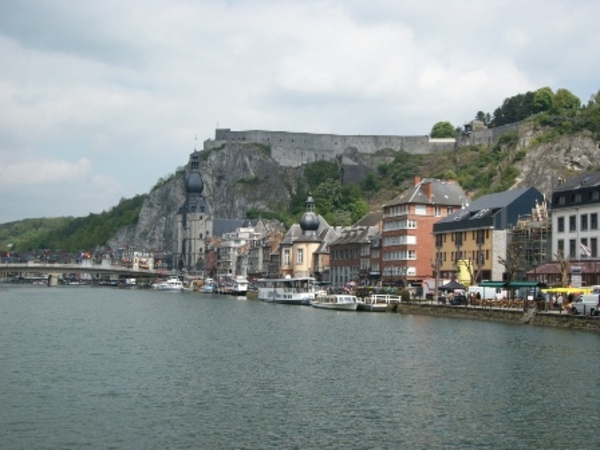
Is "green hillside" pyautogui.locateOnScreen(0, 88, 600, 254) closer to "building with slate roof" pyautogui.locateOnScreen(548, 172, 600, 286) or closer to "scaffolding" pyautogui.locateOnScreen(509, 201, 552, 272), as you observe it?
"scaffolding" pyautogui.locateOnScreen(509, 201, 552, 272)

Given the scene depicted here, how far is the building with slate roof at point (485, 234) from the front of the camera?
85.7 meters

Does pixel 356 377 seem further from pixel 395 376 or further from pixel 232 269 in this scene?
pixel 232 269

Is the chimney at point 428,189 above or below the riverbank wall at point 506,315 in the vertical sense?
above

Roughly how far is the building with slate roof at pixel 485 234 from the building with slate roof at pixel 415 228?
5648 millimetres

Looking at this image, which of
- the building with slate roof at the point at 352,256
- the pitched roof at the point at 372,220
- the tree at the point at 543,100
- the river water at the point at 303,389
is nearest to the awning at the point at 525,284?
the river water at the point at 303,389

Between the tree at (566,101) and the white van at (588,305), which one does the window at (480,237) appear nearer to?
the white van at (588,305)

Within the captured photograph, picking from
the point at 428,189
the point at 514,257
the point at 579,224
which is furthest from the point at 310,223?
the point at 579,224

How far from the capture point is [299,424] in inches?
1134

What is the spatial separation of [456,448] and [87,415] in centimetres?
1134

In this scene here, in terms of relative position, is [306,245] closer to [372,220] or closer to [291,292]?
[372,220]

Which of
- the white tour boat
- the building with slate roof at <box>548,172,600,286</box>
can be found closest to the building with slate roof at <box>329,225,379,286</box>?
the white tour boat

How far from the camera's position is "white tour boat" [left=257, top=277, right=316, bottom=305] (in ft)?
342

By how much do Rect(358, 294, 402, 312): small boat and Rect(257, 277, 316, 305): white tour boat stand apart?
16911mm

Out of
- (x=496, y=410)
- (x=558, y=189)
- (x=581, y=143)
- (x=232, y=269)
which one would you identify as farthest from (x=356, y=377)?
(x=232, y=269)
